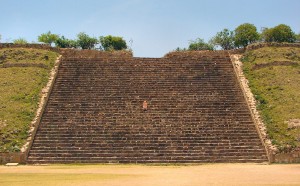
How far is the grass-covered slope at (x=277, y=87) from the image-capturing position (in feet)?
69.5

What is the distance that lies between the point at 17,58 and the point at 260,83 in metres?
16.8

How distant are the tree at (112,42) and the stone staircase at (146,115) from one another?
723 inches

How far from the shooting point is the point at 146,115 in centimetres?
2320

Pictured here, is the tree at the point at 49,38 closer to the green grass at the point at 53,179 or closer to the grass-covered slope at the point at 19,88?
the grass-covered slope at the point at 19,88

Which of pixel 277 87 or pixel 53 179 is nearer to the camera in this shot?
pixel 53 179

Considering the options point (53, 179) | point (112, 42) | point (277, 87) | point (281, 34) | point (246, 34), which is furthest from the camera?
point (112, 42)

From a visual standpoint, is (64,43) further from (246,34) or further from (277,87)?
(277,87)

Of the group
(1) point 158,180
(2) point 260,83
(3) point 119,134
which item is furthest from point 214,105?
(1) point 158,180

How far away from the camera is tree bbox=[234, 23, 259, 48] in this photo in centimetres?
4350

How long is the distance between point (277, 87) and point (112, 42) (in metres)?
26.6

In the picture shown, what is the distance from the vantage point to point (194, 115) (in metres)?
23.2

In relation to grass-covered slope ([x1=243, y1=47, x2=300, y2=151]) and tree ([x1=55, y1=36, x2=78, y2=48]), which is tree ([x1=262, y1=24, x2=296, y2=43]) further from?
tree ([x1=55, y1=36, x2=78, y2=48])

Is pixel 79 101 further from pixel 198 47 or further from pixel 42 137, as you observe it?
pixel 198 47

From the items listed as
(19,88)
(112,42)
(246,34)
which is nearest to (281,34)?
(246,34)
